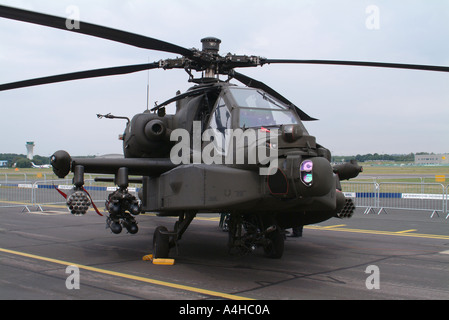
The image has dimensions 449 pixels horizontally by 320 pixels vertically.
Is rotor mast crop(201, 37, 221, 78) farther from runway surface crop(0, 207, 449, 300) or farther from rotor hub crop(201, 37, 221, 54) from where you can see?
runway surface crop(0, 207, 449, 300)

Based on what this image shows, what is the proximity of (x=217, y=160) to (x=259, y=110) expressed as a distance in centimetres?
117

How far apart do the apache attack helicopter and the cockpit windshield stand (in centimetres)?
2

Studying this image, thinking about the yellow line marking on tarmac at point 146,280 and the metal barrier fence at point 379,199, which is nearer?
the yellow line marking on tarmac at point 146,280

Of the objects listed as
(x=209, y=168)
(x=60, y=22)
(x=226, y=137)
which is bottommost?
(x=209, y=168)

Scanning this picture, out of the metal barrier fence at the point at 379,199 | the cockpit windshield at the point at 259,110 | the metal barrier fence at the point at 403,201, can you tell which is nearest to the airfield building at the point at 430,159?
the metal barrier fence at the point at 379,199

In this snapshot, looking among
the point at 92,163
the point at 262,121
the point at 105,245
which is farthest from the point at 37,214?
the point at 262,121

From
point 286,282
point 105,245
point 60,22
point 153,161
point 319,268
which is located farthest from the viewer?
point 105,245

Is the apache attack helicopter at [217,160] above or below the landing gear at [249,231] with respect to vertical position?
above

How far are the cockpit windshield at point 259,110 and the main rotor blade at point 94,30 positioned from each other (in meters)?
1.35

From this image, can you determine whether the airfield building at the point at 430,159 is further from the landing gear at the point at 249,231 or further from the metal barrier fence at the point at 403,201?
the landing gear at the point at 249,231

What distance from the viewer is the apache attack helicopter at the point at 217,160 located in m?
5.99

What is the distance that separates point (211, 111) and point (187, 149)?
80 cm

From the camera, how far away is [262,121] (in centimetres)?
719

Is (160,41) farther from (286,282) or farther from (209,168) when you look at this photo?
(286,282)
